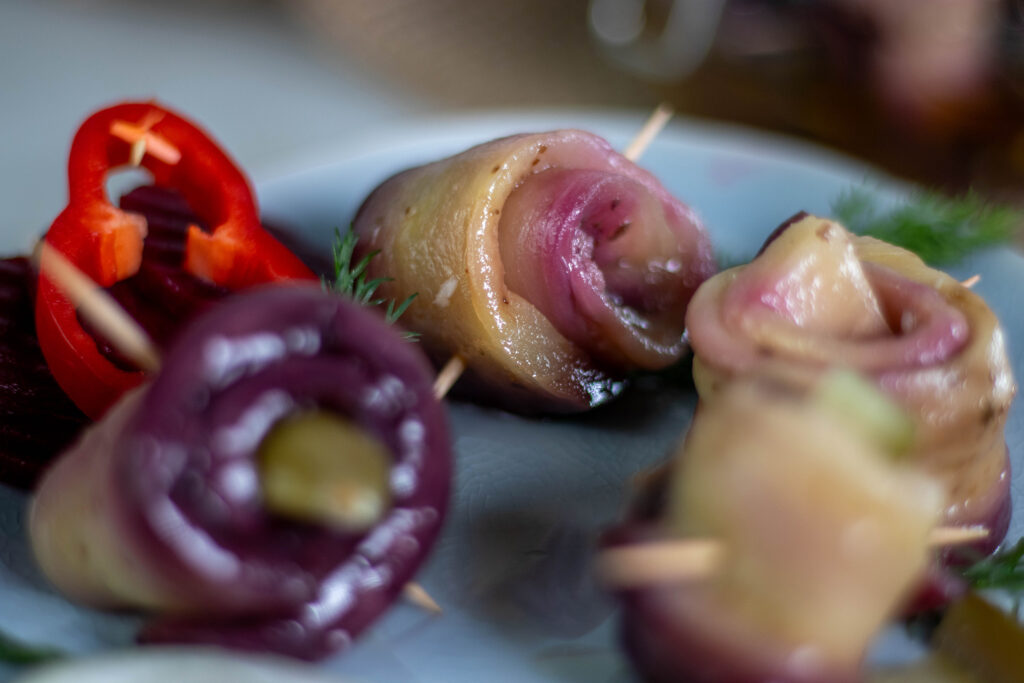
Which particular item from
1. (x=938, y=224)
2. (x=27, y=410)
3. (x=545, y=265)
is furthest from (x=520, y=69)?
(x=27, y=410)

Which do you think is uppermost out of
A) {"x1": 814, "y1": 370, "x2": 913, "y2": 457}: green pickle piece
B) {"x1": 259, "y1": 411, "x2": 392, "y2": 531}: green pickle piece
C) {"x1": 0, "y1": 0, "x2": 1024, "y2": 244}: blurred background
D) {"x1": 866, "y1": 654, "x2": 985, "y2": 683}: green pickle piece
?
{"x1": 0, "y1": 0, "x2": 1024, "y2": 244}: blurred background

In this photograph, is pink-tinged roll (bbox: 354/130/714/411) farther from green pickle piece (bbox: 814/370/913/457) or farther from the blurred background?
the blurred background

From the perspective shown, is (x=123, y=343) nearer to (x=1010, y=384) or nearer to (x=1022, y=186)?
(x=1010, y=384)

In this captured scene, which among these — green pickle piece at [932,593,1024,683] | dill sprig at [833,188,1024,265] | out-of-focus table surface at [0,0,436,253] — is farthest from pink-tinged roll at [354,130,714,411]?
out-of-focus table surface at [0,0,436,253]

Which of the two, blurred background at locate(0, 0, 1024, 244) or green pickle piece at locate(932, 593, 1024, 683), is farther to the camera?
blurred background at locate(0, 0, 1024, 244)

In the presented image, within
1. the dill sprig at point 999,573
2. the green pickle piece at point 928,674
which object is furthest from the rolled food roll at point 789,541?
the dill sprig at point 999,573

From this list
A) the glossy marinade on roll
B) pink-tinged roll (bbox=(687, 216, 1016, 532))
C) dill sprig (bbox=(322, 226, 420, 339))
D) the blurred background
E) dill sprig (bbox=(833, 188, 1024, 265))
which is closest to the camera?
the glossy marinade on roll

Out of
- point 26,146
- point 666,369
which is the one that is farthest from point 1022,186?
point 26,146

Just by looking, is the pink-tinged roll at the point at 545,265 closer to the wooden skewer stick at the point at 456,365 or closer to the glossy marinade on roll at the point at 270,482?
the wooden skewer stick at the point at 456,365
